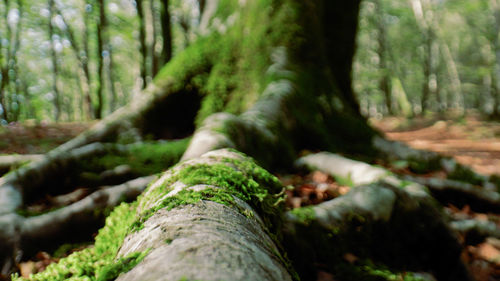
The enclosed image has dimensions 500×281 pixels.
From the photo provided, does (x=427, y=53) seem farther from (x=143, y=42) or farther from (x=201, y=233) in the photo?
(x=201, y=233)

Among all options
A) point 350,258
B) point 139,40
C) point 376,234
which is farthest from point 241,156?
point 139,40

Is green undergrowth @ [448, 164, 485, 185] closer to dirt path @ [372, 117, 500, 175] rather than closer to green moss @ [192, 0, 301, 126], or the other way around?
dirt path @ [372, 117, 500, 175]

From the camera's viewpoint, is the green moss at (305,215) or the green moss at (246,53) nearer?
the green moss at (305,215)

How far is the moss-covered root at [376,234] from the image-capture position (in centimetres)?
181

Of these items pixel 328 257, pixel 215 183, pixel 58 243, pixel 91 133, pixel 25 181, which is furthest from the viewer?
pixel 91 133

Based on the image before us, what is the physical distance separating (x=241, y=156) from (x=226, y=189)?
0.71 meters

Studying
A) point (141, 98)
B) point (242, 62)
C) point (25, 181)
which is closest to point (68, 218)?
point (25, 181)

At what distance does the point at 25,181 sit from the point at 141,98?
217cm

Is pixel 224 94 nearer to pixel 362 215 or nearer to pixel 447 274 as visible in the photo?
pixel 362 215

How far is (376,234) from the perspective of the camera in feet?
6.95

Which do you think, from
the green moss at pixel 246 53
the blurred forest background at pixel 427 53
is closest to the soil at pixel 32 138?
the green moss at pixel 246 53

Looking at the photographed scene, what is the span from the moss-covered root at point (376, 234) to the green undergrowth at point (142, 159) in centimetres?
164

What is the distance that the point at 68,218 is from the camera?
2209mm

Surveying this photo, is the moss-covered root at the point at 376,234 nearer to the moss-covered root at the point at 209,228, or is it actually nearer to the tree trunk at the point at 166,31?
the moss-covered root at the point at 209,228
